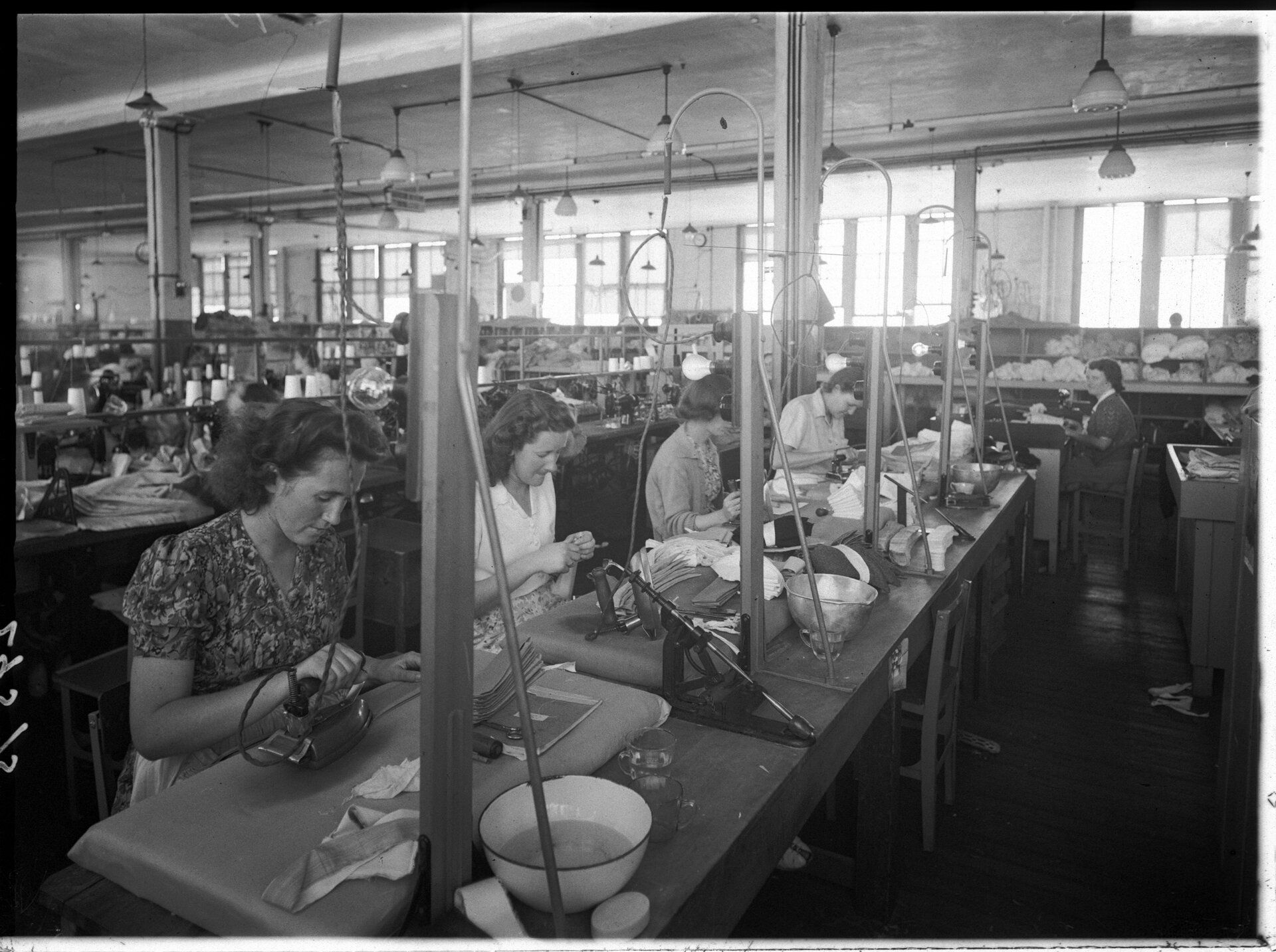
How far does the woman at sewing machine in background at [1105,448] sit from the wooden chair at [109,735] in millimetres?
5766

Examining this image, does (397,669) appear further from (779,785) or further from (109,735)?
(109,735)

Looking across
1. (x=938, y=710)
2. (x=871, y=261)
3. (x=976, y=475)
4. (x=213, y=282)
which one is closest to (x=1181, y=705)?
(x=976, y=475)

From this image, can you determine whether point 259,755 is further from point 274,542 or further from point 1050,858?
point 1050,858

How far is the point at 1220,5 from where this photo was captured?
158 centimetres

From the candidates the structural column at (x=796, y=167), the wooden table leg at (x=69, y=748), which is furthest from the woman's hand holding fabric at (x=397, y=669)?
the structural column at (x=796, y=167)

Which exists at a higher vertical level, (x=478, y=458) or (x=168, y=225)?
(x=168, y=225)

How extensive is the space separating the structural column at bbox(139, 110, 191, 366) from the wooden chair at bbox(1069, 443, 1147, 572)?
8.52 metres

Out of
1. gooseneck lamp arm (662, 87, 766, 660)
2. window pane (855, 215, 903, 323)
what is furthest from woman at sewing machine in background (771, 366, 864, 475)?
window pane (855, 215, 903, 323)

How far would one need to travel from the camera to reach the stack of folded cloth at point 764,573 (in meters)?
2.30

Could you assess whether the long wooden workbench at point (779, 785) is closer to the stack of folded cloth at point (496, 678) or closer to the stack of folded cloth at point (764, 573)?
the stack of folded cloth at point (764, 573)

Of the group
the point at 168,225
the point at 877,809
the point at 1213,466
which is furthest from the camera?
the point at 168,225

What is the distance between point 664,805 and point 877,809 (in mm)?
1187

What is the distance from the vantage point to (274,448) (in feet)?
6.47

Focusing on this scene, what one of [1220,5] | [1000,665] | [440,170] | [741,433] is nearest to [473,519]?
[741,433]
